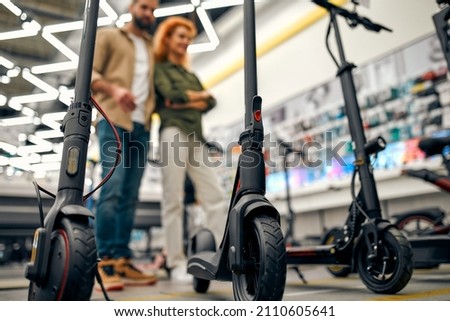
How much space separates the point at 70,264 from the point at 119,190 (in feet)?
3.90

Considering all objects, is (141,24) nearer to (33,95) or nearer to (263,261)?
(263,261)

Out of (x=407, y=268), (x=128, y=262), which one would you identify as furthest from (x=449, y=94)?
(x=128, y=262)

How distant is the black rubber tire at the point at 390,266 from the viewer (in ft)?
3.39

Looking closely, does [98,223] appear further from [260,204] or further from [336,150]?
[336,150]

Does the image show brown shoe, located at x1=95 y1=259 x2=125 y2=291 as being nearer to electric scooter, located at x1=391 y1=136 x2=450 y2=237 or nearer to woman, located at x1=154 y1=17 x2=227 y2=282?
woman, located at x1=154 y1=17 x2=227 y2=282

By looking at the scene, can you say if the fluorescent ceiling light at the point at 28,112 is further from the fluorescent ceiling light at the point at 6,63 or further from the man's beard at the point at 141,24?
the man's beard at the point at 141,24

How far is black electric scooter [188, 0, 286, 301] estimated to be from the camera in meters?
0.68

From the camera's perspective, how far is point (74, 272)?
0.59m

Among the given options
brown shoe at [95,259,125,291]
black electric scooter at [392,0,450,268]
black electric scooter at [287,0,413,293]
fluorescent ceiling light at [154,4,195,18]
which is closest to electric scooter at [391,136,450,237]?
black electric scooter at [392,0,450,268]

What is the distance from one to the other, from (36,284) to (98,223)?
1104 millimetres

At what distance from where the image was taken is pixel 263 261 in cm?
68

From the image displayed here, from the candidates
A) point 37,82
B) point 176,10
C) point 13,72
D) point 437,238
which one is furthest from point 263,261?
point 37,82
